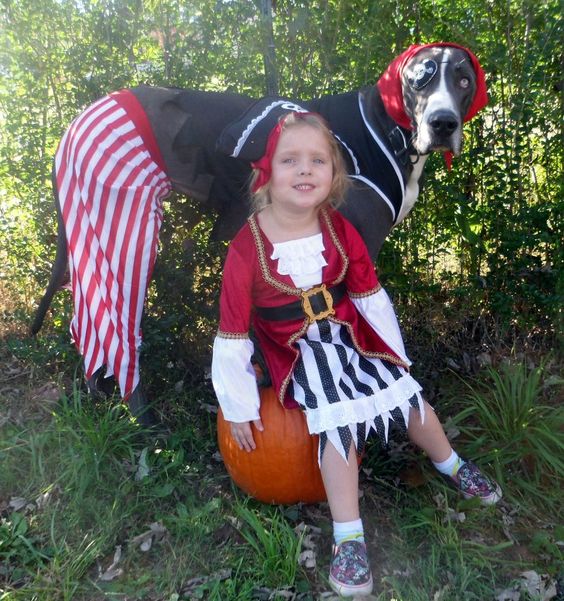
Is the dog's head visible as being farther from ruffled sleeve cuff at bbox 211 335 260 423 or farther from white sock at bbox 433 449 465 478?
white sock at bbox 433 449 465 478

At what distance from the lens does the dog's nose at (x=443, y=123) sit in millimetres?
2686

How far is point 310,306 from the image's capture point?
271cm

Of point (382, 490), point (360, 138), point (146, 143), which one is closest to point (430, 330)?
point (382, 490)

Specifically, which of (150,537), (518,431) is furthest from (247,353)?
(518,431)

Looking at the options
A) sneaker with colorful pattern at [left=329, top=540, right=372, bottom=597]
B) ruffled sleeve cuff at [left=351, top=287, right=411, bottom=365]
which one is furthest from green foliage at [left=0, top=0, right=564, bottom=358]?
sneaker with colorful pattern at [left=329, top=540, right=372, bottom=597]

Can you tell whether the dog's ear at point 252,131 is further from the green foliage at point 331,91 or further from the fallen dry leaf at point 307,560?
the fallen dry leaf at point 307,560

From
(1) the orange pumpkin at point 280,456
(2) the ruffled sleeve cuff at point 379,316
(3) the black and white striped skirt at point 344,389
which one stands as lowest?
(1) the orange pumpkin at point 280,456

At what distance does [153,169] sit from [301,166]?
2.94ft

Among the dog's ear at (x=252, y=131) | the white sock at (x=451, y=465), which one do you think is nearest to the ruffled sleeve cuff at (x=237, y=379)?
the dog's ear at (x=252, y=131)

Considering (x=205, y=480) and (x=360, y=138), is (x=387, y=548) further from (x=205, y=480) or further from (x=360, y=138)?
(x=360, y=138)

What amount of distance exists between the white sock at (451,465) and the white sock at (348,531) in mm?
569

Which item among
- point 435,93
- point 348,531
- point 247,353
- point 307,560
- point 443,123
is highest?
point 435,93

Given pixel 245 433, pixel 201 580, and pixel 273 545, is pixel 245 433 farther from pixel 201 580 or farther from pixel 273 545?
pixel 201 580

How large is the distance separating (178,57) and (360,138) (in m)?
1.40
